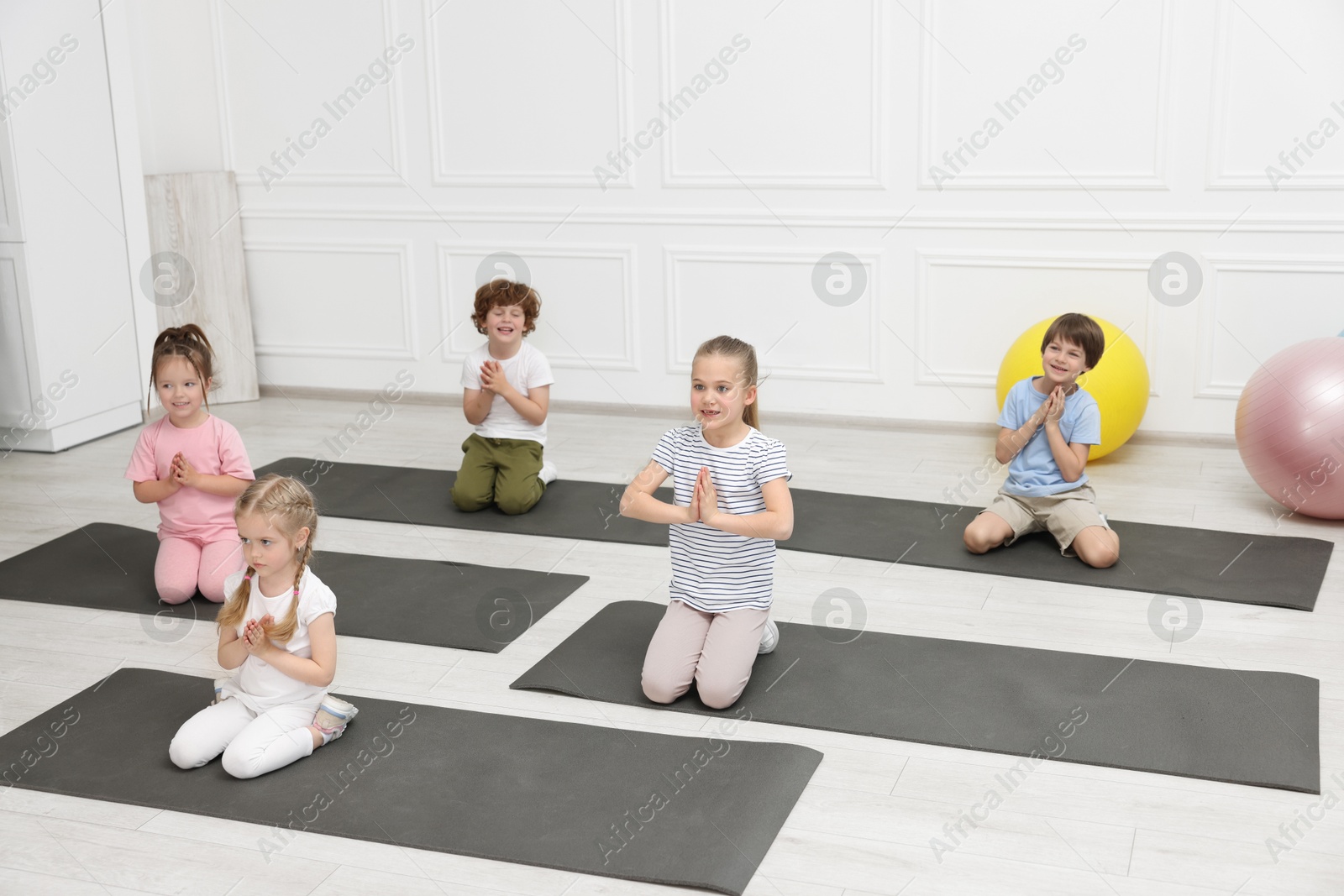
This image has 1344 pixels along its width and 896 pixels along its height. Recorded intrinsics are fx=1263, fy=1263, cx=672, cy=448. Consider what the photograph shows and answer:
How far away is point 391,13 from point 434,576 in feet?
9.30

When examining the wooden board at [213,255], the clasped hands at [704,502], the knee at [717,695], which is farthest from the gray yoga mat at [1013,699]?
the wooden board at [213,255]

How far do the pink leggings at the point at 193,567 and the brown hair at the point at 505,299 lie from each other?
3.67 feet

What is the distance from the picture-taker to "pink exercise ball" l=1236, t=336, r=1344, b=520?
12.2 feet

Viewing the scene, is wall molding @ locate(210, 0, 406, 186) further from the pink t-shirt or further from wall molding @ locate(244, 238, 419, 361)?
the pink t-shirt

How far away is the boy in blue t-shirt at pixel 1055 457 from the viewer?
3.57 meters

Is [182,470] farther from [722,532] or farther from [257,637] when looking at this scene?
[722,532]

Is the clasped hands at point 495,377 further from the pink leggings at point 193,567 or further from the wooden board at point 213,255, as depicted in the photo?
the wooden board at point 213,255

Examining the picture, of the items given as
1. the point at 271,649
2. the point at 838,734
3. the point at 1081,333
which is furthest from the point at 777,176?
the point at 271,649

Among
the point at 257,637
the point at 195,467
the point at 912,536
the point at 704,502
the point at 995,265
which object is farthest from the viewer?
the point at 995,265

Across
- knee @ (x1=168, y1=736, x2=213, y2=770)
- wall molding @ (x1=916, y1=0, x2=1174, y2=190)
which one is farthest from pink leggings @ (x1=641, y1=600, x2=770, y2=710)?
wall molding @ (x1=916, y1=0, x2=1174, y2=190)

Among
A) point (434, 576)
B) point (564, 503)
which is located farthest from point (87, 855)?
point (564, 503)

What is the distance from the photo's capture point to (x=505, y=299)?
Result: 4102 mm

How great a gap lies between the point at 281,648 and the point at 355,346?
3394 millimetres

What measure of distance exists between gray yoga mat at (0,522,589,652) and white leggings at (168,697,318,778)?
24.5 inches
